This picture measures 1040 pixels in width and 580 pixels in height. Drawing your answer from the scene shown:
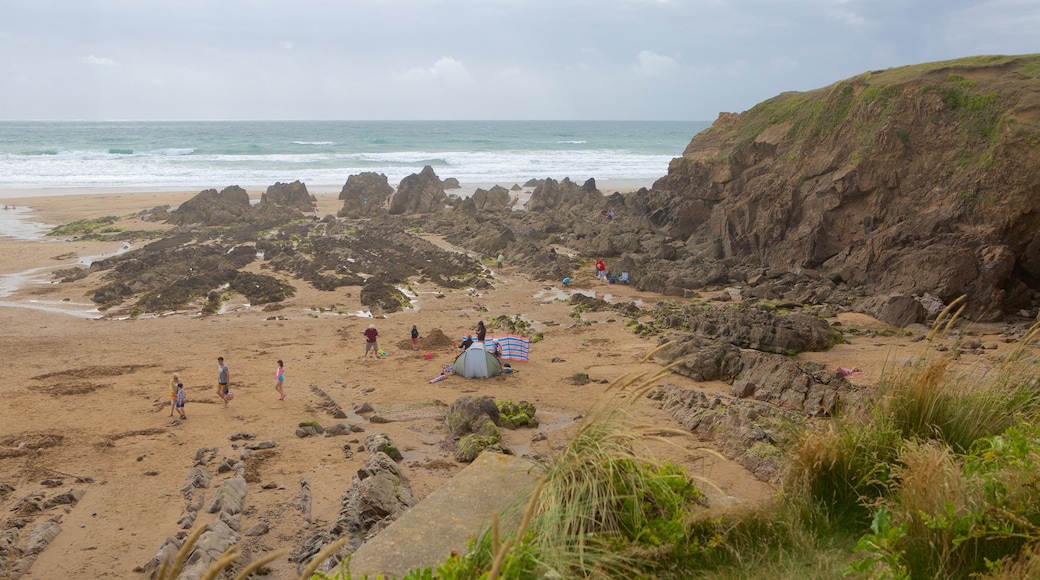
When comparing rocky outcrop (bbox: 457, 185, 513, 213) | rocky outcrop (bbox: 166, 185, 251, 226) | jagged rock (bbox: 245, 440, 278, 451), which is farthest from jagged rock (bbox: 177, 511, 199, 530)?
rocky outcrop (bbox: 457, 185, 513, 213)

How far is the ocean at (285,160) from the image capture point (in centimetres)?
6366

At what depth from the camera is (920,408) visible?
17.7 feet

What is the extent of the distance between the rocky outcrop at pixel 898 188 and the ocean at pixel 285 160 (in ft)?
117

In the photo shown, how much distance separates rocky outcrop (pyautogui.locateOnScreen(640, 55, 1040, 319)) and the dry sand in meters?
3.52

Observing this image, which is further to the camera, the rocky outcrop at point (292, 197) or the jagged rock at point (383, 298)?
the rocky outcrop at point (292, 197)

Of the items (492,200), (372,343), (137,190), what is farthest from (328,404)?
(137,190)

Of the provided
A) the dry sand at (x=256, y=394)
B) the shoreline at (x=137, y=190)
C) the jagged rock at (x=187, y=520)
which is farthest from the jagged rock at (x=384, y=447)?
the shoreline at (x=137, y=190)

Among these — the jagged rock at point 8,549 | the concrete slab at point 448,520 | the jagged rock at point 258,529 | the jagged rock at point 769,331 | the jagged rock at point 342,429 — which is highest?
the concrete slab at point 448,520

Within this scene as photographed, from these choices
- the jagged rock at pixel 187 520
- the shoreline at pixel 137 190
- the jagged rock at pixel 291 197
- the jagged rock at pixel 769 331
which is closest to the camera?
the jagged rock at pixel 187 520

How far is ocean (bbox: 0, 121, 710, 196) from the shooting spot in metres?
63.7

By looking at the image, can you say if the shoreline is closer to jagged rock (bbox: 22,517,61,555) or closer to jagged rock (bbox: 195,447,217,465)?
jagged rock (bbox: 195,447,217,465)

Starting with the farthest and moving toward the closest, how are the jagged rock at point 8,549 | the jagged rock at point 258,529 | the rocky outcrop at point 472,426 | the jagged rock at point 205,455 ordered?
1. the rocky outcrop at point 472,426
2. the jagged rock at point 205,455
3. the jagged rock at point 258,529
4. the jagged rock at point 8,549

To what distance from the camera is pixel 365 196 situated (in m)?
47.0

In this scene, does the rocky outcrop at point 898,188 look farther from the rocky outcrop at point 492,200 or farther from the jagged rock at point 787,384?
the rocky outcrop at point 492,200
